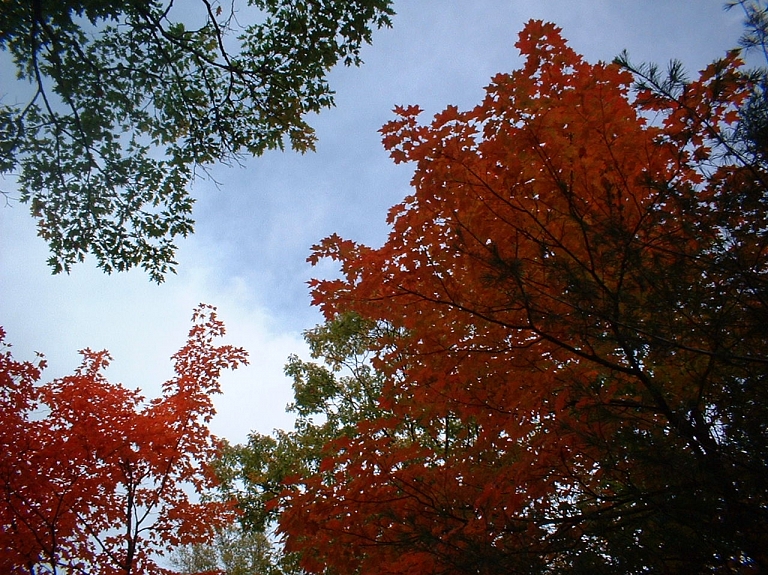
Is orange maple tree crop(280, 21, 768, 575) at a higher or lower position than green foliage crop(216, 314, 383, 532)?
lower

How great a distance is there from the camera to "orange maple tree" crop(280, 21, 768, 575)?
2.26m

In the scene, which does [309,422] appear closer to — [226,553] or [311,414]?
[311,414]

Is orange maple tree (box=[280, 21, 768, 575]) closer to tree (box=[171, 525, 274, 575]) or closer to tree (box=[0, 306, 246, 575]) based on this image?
tree (box=[0, 306, 246, 575])

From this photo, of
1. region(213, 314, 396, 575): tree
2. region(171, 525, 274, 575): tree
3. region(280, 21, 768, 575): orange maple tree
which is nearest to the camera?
region(280, 21, 768, 575): orange maple tree

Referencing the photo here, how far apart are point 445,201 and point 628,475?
79.5 inches

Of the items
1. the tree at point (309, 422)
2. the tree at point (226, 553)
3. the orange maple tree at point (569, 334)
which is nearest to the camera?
the orange maple tree at point (569, 334)

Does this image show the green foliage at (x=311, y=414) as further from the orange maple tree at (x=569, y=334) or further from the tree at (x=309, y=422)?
the orange maple tree at (x=569, y=334)

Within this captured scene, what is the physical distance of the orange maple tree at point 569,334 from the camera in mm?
2258

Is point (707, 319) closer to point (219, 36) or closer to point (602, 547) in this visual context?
point (602, 547)

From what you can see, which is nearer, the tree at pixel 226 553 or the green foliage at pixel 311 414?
the green foliage at pixel 311 414

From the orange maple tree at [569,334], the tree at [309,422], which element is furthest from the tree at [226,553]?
the orange maple tree at [569,334]

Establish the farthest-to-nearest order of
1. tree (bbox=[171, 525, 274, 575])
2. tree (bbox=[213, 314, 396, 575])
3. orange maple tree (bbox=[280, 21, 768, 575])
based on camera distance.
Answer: tree (bbox=[171, 525, 274, 575]) → tree (bbox=[213, 314, 396, 575]) → orange maple tree (bbox=[280, 21, 768, 575])

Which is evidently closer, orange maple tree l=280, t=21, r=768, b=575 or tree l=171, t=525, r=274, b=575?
orange maple tree l=280, t=21, r=768, b=575

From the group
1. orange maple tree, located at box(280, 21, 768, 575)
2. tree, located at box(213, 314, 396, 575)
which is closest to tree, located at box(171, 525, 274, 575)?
tree, located at box(213, 314, 396, 575)
